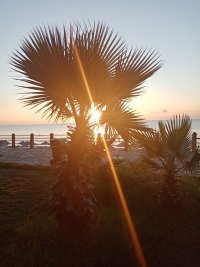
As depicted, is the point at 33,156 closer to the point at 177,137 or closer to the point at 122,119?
the point at 177,137

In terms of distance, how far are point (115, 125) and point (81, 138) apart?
0.61 metres

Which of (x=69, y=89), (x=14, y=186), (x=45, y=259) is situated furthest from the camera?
(x=14, y=186)

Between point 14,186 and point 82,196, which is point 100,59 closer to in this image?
point 82,196

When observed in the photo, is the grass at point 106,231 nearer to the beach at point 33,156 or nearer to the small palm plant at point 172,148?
the small palm plant at point 172,148

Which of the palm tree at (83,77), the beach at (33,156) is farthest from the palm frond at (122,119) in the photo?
the beach at (33,156)

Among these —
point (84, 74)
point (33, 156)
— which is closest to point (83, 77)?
point (84, 74)

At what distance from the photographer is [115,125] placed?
20.5ft

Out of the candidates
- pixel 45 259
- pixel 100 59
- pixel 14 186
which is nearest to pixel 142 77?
pixel 100 59

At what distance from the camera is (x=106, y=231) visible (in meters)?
6.15

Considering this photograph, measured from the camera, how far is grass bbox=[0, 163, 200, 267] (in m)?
5.55

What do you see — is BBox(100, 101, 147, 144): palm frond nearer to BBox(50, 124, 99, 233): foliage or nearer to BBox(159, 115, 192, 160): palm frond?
BBox(50, 124, 99, 233): foliage

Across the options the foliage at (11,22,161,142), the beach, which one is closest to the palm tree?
the foliage at (11,22,161,142)

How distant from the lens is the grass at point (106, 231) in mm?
5551

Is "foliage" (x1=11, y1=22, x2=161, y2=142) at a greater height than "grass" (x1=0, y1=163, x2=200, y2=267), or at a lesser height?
greater
